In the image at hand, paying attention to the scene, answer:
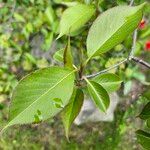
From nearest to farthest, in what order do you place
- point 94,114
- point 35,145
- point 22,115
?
point 22,115, point 35,145, point 94,114

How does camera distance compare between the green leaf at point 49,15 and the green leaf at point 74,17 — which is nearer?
the green leaf at point 74,17

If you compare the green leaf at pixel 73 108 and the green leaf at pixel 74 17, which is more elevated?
the green leaf at pixel 74 17

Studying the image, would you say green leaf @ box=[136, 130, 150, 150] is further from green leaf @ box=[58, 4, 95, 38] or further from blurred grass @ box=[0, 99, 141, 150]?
blurred grass @ box=[0, 99, 141, 150]

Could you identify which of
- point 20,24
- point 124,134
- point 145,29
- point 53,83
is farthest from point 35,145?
point 53,83

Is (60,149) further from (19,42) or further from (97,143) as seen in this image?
(19,42)

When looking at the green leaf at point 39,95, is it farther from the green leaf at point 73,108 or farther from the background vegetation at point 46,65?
the background vegetation at point 46,65

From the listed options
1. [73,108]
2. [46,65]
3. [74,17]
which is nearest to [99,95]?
[73,108]

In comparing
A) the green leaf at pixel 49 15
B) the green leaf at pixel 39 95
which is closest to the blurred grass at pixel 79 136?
the green leaf at pixel 49 15
